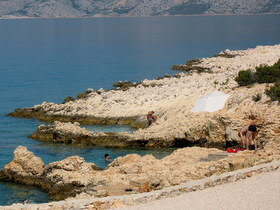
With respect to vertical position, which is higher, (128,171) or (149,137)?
(149,137)

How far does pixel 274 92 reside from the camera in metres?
25.6

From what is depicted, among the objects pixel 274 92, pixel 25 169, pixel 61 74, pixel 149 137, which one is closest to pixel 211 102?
pixel 149 137

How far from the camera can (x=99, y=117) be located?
35.8 m

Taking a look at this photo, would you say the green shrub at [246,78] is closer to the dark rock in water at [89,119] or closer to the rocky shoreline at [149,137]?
the rocky shoreline at [149,137]

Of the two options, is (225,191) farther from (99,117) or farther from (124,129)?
(99,117)

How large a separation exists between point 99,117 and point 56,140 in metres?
5.58

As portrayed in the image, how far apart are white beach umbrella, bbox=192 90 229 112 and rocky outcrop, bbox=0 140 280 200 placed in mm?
8358

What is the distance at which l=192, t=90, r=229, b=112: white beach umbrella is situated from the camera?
96.2ft

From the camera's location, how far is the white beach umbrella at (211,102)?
96.2 feet

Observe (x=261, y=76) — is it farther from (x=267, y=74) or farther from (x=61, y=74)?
(x=61, y=74)

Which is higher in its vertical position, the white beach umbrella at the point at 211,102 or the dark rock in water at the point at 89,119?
the white beach umbrella at the point at 211,102

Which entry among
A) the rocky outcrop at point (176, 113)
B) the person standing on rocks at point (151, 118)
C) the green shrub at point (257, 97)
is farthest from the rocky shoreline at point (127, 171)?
the person standing on rocks at point (151, 118)

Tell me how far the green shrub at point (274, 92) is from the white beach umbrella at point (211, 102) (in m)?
3.57

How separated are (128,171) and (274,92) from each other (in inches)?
348
